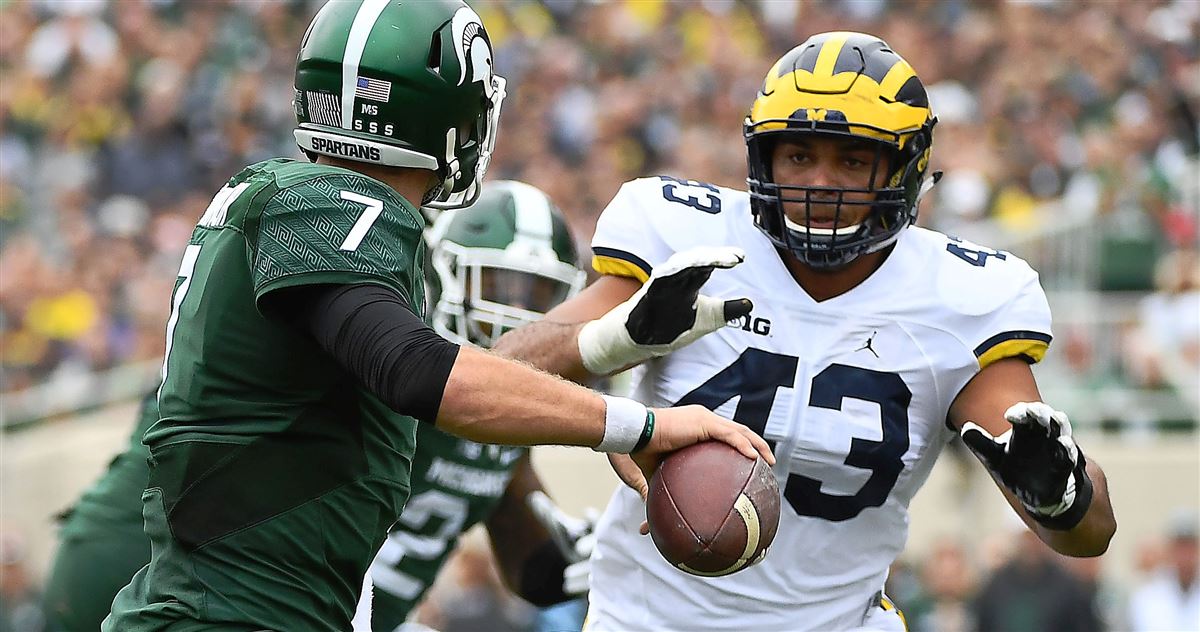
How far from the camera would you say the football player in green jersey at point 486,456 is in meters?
4.78

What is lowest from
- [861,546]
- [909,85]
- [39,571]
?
[39,571]

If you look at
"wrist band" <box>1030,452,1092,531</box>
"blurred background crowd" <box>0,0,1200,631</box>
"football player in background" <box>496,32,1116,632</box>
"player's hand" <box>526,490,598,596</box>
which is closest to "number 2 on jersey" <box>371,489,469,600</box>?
"player's hand" <box>526,490,598,596</box>

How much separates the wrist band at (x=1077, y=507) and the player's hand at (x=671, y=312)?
0.78m

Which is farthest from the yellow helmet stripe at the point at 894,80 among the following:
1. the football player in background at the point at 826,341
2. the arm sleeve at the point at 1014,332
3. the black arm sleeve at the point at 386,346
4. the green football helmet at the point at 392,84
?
the black arm sleeve at the point at 386,346

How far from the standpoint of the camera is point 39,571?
11.1 m

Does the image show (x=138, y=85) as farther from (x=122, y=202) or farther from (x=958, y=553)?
(x=958, y=553)

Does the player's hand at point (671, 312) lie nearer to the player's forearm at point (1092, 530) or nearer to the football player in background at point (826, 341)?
the football player in background at point (826, 341)

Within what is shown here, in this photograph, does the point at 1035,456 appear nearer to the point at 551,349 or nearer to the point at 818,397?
the point at 818,397

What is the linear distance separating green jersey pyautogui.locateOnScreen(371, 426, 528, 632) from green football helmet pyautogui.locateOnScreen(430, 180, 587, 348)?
351 millimetres

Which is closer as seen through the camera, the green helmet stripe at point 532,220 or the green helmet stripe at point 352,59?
the green helmet stripe at point 352,59

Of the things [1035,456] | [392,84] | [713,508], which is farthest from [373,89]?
[1035,456]

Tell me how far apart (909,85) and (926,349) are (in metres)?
0.58

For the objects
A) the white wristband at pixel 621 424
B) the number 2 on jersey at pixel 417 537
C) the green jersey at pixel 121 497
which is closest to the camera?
the white wristband at pixel 621 424

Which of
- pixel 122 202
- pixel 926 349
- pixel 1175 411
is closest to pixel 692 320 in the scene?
pixel 926 349
